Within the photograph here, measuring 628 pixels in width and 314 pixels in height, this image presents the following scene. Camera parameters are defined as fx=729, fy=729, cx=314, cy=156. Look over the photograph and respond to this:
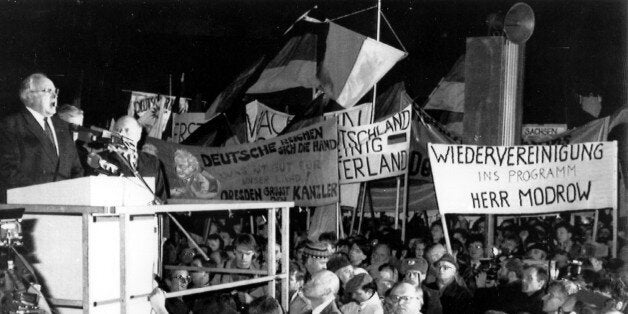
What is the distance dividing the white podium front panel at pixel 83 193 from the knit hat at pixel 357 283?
2325 millimetres

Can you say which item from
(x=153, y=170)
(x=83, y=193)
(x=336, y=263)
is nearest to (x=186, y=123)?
(x=336, y=263)

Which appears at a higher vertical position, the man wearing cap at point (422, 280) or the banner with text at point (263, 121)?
the banner with text at point (263, 121)

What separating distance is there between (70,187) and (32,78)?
3.21 ft

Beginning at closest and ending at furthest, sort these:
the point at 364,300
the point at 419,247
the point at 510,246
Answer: the point at 364,300 < the point at 419,247 < the point at 510,246

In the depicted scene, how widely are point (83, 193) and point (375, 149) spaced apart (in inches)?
298

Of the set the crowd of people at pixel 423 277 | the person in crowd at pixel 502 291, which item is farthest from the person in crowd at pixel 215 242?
the person in crowd at pixel 502 291

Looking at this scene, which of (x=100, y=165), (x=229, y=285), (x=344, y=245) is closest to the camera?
(x=100, y=165)

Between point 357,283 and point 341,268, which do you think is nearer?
point 357,283

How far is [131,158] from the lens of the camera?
4570mm

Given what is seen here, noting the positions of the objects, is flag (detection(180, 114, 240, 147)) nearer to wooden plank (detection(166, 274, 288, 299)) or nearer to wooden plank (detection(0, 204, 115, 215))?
wooden plank (detection(166, 274, 288, 299))

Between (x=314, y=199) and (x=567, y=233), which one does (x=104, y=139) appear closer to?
(x=314, y=199)

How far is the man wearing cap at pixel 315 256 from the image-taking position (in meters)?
8.02

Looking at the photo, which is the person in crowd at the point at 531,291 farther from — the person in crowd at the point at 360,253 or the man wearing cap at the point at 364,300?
the person in crowd at the point at 360,253

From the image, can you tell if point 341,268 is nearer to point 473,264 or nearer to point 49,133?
point 473,264
